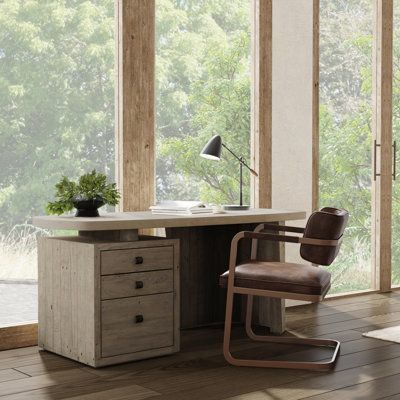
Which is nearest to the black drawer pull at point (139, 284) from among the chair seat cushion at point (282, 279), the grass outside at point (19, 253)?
the chair seat cushion at point (282, 279)

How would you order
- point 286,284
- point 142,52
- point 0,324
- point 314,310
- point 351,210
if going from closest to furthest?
point 286,284
point 0,324
point 142,52
point 314,310
point 351,210

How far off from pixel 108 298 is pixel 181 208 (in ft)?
2.10

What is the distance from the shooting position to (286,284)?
143 inches

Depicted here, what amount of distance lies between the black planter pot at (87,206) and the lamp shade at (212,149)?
28.8 inches

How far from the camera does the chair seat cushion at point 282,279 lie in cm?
361

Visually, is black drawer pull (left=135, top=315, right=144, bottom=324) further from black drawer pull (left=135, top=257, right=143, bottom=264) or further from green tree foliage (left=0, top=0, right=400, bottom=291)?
green tree foliage (left=0, top=0, right=400, bottom=291)

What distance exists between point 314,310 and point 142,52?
1953 mm

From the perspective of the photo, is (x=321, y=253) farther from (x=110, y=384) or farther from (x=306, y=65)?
(x=306, y=65)

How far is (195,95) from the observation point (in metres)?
4.63

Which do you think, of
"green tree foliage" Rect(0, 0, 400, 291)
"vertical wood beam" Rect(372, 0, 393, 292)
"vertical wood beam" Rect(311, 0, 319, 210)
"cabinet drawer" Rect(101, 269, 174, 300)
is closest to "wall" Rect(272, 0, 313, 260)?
"vertical wood beam" Rect(311, 0, 319, 210)

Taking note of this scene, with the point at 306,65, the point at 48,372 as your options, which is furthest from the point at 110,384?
the point at 306,65

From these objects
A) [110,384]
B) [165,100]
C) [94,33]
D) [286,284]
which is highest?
[94,33]

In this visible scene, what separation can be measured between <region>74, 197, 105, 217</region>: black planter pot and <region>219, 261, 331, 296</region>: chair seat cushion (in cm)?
70

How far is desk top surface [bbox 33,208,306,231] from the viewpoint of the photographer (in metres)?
3.56
